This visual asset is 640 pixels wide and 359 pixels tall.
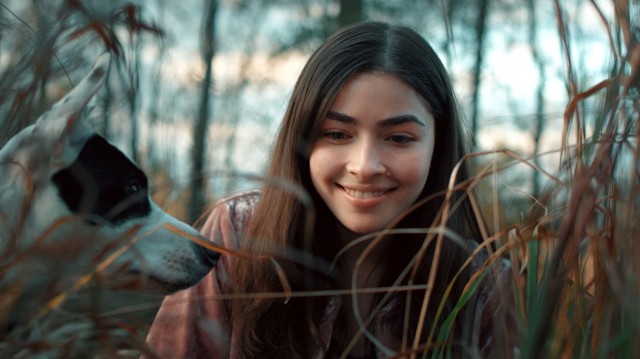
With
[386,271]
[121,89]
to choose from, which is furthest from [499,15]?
[121,89]

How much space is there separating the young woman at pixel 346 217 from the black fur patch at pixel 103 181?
226mm

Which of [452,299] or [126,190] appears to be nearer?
[452,299]

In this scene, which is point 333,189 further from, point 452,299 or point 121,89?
point 121,89

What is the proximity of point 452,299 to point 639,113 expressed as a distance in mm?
911

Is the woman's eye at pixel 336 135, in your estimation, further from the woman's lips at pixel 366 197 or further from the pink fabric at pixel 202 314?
the pink fabric at pixel 202 314

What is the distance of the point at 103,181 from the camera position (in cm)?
168

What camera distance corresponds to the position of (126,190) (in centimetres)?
171

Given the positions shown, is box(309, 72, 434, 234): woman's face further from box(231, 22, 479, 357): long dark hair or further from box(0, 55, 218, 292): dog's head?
box(0, 55, 218, 292): dog's head

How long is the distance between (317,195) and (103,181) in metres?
0.52

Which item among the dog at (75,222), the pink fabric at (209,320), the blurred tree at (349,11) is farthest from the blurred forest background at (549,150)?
the blurred tree at (349,11)

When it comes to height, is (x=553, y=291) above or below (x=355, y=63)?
below

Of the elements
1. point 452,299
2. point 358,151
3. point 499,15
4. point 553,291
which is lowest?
point 452,299

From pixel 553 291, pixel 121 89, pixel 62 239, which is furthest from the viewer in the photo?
pixel 121 89

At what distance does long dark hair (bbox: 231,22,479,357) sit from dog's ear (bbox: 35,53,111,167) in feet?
1.38
